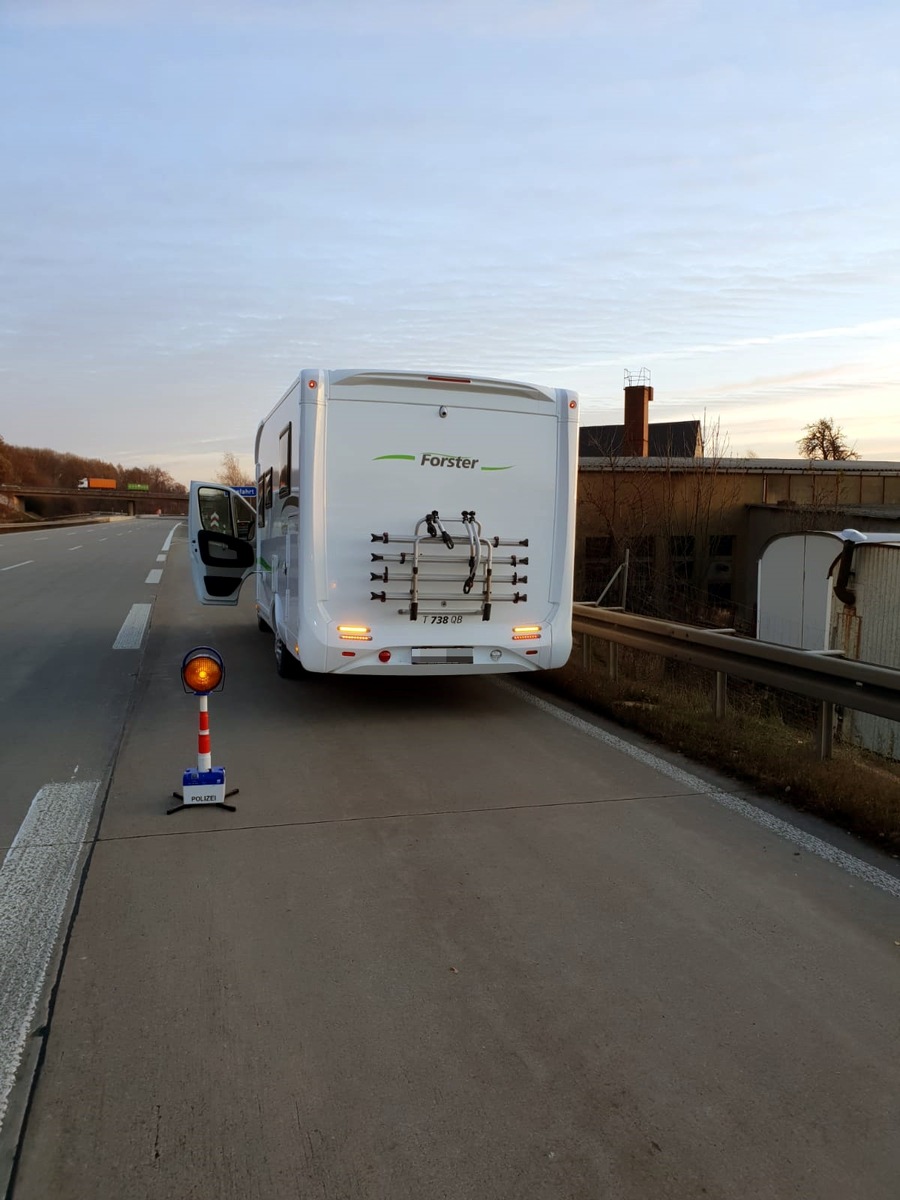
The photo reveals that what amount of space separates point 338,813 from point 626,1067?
282cm

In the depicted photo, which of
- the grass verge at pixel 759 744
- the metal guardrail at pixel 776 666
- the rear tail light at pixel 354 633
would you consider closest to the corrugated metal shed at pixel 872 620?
the grass verge at pixel 759 744

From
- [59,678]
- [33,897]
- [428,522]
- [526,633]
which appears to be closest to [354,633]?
[428,522]

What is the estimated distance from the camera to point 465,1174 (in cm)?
256

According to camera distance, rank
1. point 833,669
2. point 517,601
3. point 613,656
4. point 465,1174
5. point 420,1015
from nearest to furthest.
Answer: point 465,1174, point 420,1015, point 833,669, point 517,601, point 613,656

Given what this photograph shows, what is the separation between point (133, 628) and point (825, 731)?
10221 mm

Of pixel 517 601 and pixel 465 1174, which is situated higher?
pixel 517 601

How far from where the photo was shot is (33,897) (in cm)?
432

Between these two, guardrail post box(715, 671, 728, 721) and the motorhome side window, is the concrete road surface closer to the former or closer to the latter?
guardrail post box(715, 671, 728, 721)

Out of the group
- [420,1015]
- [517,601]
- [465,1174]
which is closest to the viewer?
[465,1174]

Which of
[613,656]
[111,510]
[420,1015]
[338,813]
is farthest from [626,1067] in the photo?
[111,510]

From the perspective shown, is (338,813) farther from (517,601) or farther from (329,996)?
(517,601)

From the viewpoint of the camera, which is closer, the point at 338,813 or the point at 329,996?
the point at 329,996

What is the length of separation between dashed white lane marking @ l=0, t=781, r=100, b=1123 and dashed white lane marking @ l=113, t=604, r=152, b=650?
6.20m

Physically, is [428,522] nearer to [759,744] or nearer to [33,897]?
[759,744]
